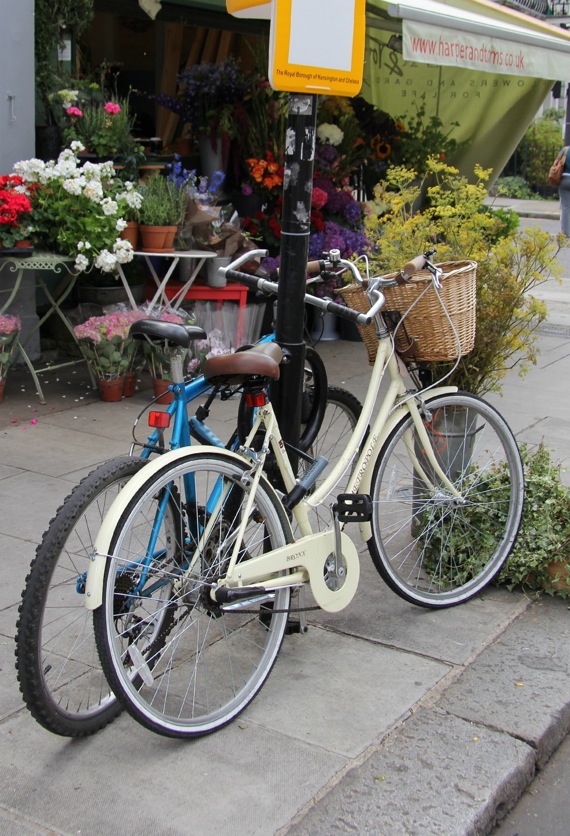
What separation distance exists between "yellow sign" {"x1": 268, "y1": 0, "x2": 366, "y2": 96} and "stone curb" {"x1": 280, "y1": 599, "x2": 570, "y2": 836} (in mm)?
2021

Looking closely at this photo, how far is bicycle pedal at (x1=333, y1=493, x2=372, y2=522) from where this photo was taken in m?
3.45

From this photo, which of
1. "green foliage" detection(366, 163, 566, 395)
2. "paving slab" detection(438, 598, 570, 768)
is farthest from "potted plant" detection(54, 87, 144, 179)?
"paving slab" detection(438, 598, 570, 768)

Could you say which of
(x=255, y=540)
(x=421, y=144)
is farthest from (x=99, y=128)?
(x=255, y=540)

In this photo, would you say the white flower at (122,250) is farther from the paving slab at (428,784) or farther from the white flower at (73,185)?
the paving slab at (428,784)

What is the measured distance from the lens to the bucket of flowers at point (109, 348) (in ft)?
20.5

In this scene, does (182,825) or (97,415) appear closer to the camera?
(182,825)

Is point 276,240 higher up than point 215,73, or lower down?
lower down

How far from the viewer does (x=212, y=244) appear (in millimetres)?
6984

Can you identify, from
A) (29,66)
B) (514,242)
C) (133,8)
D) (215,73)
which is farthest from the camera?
(133,8)

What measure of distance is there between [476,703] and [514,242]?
1.95 m

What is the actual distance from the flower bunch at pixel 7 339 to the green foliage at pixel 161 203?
1110 mm

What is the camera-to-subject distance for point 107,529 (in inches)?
106

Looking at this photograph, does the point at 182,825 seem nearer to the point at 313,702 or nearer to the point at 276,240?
the point at 313,702

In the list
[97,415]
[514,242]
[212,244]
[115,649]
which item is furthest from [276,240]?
[115,649]
